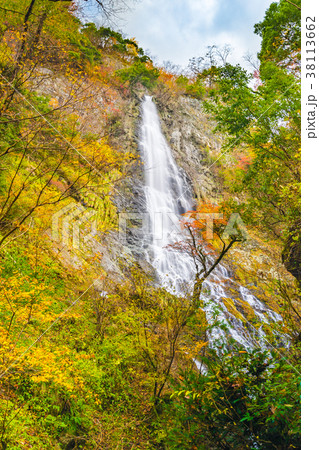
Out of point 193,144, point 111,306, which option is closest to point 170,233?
point 111,306

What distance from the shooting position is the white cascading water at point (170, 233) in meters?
8.84

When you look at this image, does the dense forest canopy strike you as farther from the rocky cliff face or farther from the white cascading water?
the rocky cliff face

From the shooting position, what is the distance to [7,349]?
3037mm

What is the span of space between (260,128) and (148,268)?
5.92 meters

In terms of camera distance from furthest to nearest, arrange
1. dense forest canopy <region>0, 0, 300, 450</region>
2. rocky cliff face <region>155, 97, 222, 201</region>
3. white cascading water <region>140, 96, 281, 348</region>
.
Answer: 1. rocky cliff face <region>155, 97, 222, 201</region>
2. white cascading water <region>140, 96, 281, 348</region>
3. dense forest canopy <region>0, 0, 300, 450</region>

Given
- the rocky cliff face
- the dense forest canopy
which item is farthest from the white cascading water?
the rocky cliff face

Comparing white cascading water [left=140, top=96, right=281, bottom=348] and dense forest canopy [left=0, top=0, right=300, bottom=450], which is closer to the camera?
dense forest canopy [left=0, top=0, right=300, bottom=450]

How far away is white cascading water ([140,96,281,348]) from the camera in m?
8.84

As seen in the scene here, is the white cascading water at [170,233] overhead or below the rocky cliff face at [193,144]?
below

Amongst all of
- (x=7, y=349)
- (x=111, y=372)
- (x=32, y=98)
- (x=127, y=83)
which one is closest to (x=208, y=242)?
(x=111, y=372)

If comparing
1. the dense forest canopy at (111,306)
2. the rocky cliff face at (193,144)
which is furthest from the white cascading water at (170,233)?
the rocky cliff face at (193,144)

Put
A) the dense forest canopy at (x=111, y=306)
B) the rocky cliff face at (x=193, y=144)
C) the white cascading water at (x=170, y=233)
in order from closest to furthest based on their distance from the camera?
1. the dense forest canopy at (x=111, y=306)
2. the white cascading water at (x=170, y=233)
3. the rocky cliff face at (x=193, y=144)

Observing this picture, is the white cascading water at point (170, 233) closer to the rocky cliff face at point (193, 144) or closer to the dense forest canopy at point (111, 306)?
the dense forest canopy at point (111, 306)

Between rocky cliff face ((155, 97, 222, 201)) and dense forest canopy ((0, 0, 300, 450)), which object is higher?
rocky cliff face ((155, 97, 222, 201))
